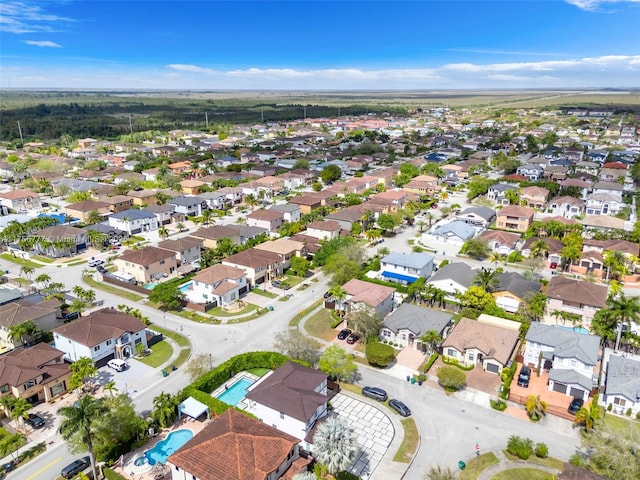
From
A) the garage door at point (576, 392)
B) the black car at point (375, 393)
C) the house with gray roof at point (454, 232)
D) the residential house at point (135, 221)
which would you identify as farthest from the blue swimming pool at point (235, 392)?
the residential house at point (135, 221)

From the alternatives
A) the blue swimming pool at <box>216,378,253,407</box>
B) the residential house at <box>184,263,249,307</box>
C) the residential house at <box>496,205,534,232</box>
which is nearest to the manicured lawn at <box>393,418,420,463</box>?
the blue swimming pool at <box>216,378,253,407</box>

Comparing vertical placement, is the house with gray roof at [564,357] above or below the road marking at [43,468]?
above

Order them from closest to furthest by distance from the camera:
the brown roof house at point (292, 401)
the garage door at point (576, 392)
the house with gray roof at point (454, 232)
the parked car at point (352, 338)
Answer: the brown roof house at point (292, 401) < the garage door at point (576, 392) < the parked car at point (352, 338) < the house with gray roof at point (454, 232)

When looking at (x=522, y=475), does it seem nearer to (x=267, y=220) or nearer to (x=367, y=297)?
(x=367, y=297)

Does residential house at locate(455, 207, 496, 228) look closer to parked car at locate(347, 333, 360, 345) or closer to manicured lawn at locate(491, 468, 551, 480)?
parked car at locate(347, 333, 360, 345)

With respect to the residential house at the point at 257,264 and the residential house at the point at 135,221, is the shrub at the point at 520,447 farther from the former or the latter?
the residential house at the point at 135,221

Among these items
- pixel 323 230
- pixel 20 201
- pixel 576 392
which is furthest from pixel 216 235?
pixel 576 392

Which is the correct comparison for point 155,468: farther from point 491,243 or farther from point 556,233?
point 556,233
